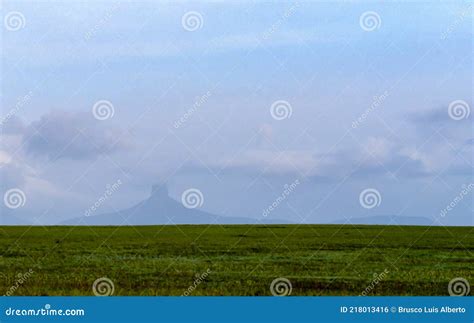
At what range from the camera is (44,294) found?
2408 cm

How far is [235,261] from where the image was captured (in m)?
34.5

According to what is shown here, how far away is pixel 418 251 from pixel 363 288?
17.7 metres

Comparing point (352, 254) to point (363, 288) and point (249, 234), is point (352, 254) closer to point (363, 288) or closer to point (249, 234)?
point (363, 288)

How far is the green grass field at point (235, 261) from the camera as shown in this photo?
2592 cm

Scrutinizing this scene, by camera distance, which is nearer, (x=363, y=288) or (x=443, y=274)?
(x=363, y=288)

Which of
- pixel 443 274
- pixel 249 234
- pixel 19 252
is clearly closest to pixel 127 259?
pixel 19 252

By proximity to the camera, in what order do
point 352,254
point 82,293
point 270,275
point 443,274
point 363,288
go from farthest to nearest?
point 352,254 < point 443,274 < point 270,275 < point 363,288 < point 82,293

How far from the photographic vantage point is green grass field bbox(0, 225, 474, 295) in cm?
2592

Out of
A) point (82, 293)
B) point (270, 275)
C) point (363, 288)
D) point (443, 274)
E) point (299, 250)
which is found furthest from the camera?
point (299, 250)

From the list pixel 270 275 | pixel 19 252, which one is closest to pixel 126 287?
pixel 270 275

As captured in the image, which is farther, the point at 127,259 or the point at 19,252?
the point at 19,252

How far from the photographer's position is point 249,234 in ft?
184

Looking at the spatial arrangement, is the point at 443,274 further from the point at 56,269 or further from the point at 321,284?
the point at 56,269

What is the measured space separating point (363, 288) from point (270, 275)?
3837 mm
